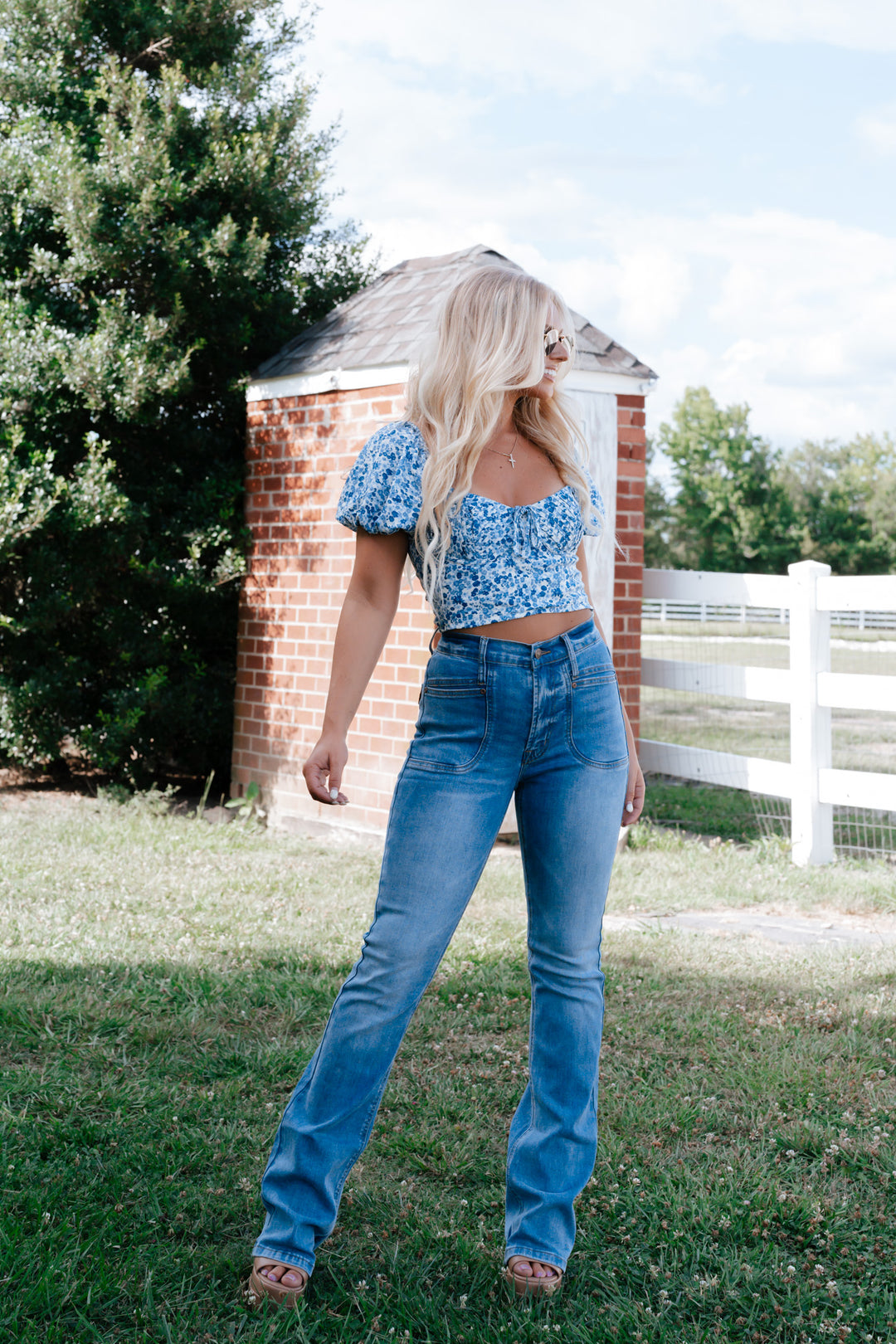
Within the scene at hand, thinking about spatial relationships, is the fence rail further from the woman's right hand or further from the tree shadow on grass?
the woman's right hand

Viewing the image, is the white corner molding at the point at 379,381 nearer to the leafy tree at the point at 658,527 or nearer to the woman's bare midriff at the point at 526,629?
the woman's bare midriff at the point at 526,629

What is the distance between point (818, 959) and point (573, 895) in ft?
8.41

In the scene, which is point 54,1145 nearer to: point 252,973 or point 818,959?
point 252,973

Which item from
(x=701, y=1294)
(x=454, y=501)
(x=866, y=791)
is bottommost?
(x=701, y=1294)

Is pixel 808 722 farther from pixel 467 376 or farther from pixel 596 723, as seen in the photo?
pixel 467 376

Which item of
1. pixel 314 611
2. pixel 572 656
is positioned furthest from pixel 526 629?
pixel 314 611

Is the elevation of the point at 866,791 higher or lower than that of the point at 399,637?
lower

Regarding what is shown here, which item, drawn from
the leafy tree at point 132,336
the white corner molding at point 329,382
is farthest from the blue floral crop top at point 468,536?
the leafy tree at point 132,336

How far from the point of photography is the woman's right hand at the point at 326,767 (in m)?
2.32

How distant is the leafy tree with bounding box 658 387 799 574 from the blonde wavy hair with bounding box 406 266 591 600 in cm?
6019

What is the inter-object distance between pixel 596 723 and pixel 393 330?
4778mm

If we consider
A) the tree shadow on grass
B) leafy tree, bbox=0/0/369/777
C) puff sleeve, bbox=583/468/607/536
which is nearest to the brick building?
leafy tree, bbox=0/0/369/777

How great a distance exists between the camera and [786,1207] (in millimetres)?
2727

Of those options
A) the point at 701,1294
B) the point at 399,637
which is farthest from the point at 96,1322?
the point at 399,637
